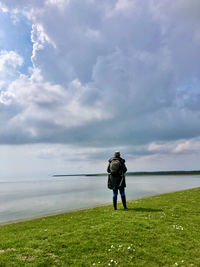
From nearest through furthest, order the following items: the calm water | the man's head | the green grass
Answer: the green grass → the man's head → the calm water

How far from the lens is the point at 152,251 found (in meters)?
7.59

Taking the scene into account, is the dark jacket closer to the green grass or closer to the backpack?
the backpack

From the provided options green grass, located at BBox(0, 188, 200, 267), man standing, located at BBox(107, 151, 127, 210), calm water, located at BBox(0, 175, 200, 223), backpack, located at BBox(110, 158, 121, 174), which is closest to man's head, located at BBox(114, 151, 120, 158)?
man standing, located at BBox(107, 151, 127, 210)

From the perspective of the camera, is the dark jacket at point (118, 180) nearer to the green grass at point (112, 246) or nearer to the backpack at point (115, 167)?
the backpack at point (115, 167)

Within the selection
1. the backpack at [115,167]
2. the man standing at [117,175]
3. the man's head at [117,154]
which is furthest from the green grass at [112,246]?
the man's head at [117,154]

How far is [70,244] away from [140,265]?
3114 mm

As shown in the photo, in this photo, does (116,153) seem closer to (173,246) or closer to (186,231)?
(186,231)

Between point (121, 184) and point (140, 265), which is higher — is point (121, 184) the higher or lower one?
the higher one

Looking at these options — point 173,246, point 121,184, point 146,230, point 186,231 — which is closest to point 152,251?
point 173,246

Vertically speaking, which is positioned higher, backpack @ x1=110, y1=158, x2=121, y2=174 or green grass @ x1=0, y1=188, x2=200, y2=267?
backpack @ x1=110, y1=158, x2=121, y2=174

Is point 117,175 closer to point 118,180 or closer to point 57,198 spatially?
point 118,180

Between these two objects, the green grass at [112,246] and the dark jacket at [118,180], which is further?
the dark jacket at [118,180]

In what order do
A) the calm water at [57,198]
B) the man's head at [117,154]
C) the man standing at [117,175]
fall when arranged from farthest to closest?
1. the calm water at [57,198]
2. the man's head at [117,154]
3. the man standing at [117,175]

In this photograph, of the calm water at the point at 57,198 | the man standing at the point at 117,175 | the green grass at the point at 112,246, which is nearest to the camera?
the green grass at the point at 112,246
